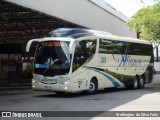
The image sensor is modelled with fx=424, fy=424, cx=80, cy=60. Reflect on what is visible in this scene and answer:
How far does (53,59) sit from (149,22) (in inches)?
404

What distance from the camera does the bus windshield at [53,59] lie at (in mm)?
18875

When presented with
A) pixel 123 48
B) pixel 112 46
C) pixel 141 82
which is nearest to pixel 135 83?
pixel 141 82

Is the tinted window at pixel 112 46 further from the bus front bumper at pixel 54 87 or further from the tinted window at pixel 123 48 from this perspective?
the bus front bumper at pixel 54 87

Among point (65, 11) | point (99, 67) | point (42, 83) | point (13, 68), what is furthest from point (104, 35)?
point (13, 68)

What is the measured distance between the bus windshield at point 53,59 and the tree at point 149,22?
9.38m

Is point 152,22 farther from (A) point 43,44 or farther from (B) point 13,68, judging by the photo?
(B) point 13,68

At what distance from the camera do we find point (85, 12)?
34.8 m

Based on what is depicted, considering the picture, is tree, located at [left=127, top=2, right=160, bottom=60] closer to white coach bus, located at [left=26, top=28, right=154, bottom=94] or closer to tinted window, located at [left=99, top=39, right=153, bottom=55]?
tinted window, located at [left=99, top=39, right=153, bottom=55]

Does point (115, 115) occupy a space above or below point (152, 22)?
below

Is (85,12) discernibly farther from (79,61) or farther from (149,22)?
(79,61)

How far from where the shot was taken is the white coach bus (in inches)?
744

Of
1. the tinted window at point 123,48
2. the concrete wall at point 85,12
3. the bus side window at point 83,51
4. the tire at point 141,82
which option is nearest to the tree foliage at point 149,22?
the tinted window at point 123,48

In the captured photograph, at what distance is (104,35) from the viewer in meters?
22.5

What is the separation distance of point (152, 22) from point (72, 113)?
15248 millimetres
